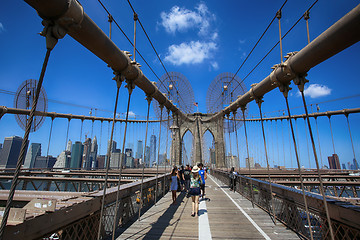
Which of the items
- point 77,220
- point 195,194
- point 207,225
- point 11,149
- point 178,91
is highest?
point 178,91

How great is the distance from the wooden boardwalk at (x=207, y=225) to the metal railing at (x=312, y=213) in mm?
321

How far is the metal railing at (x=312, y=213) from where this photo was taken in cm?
315

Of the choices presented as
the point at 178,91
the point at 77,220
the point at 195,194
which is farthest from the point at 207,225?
the point at 178,91

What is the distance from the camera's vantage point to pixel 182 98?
20078 mm

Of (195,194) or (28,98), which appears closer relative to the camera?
(195,194)

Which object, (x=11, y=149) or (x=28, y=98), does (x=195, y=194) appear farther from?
(x=11, y=149)

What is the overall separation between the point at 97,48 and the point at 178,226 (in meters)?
5.51

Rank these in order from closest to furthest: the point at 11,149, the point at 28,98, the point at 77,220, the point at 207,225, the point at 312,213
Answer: the point at 77,220 < the point at 312,213 < the point at 207,225 < the point at 28,98 < the point at 11,149

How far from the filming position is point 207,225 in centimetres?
560

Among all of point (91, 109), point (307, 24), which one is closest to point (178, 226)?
point (307, 24)

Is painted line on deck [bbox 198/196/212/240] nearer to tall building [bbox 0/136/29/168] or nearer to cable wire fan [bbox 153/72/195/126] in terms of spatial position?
cable wire fan [bbox 153/72/195/126]

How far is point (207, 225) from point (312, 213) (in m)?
2.96

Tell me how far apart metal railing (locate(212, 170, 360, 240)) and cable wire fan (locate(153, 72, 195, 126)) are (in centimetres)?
1078

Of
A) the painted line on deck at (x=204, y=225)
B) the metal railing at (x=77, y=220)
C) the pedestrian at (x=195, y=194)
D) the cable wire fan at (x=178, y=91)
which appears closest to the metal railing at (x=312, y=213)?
the painted line on deck at (x=204, y=225)
